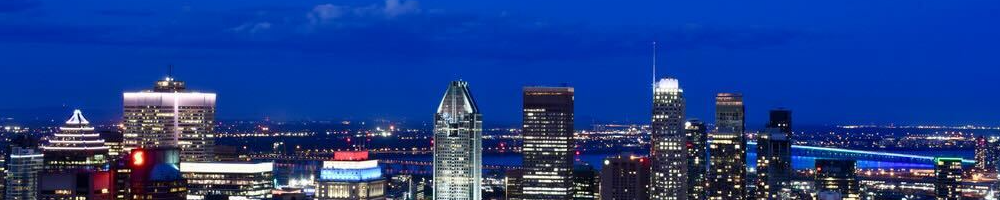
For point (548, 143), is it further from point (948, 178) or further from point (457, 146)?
point (948, 178)

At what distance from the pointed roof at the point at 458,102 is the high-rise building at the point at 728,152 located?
56.6 feet

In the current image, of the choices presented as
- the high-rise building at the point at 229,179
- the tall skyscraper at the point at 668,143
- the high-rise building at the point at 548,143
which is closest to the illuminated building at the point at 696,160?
the tall skyscraper at the point at 668,143

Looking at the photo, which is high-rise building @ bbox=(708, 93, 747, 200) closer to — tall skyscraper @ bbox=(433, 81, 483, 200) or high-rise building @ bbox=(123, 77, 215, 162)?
tall skyscraper @ bbox=(433, 81, 483, 200)

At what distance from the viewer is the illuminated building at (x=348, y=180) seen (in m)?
70.5

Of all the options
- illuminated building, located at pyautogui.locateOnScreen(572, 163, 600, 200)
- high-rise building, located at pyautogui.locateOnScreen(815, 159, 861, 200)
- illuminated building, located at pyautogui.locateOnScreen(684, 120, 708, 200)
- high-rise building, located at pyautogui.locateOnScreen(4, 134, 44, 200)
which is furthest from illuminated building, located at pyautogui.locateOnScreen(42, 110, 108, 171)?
high-rise building, located at pyautogui.locateOnScreen(815, 159, 861, 200)

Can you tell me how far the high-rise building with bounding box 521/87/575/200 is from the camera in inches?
3962

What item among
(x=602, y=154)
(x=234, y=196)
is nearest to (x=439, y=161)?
(x=234, y=196)

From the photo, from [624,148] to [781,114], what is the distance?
38.0m

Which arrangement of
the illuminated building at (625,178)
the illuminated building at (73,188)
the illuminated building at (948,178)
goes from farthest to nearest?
1. the illuminated building at (948,178)
2. the illuminated building at (625,178)
3. the illuminated building at (73,188)

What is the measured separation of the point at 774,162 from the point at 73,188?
61.0 metres

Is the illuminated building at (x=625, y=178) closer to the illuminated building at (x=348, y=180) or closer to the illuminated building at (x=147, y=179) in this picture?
the illuminated building at (x=348, y=180)

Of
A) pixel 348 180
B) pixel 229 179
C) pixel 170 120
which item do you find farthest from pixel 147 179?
pixel 170 120

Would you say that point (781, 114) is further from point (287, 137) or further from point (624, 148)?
point (287, 137)

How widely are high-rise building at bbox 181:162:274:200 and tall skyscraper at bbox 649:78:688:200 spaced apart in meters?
24.9
